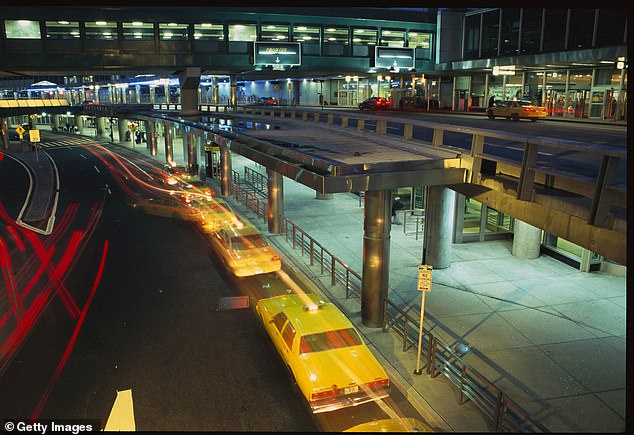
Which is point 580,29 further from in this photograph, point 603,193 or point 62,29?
point 62,29

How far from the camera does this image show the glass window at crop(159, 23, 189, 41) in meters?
41.4

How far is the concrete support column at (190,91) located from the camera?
4166 cm

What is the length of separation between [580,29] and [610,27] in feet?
7.21

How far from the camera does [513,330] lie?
12.2 metres

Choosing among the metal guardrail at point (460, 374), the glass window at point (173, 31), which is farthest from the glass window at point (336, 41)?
the metal guardrail at point (460, 374)

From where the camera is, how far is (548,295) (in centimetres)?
1437

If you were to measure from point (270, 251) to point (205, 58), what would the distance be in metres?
30.5

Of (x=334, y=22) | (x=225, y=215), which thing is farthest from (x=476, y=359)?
(x=334, y=22)

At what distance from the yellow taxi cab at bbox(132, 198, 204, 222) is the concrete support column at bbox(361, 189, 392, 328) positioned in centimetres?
1348

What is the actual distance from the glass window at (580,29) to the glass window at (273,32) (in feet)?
76.2

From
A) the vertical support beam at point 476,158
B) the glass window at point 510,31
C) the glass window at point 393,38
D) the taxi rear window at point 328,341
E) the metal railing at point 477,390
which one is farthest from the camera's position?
the glass window at point 393,38

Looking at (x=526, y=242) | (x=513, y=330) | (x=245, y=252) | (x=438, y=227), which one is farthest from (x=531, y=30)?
(x=513, y=330)

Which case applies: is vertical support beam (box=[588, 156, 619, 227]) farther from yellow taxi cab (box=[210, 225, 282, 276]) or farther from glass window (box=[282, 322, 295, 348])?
yellow taxi cab (box=[210, 225, 282, 276])

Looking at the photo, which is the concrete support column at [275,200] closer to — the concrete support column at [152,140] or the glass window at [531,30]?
the glass window at [531,30]
